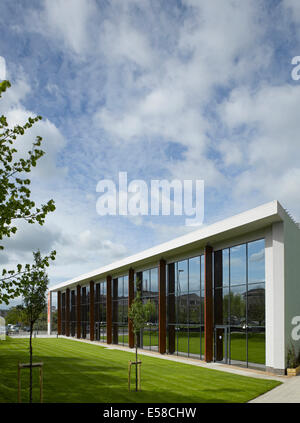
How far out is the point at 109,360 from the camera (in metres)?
29.5

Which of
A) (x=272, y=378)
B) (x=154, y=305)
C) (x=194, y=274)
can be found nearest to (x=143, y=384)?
(x=272, y=378)

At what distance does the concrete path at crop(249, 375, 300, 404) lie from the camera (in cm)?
1539

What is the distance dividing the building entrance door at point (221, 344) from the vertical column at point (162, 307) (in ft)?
24.1

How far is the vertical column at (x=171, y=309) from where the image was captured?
109ft

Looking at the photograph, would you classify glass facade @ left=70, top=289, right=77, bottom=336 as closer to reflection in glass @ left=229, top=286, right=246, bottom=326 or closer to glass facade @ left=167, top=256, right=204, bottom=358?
glass facade @ left=167, top=256, right=204, bottom=358

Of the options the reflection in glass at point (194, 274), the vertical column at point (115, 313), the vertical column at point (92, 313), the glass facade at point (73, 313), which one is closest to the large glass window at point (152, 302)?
the reflection in glass at point (194, 274)

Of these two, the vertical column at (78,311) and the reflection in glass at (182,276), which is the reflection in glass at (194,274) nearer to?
the reflection in glass at (182,276)

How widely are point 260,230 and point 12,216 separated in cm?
1689

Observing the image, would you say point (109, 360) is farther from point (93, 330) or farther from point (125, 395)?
point (93, 330)

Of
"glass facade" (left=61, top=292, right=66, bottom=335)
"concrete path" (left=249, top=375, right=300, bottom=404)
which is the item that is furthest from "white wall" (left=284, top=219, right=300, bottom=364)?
"glass facade" (left=61, top=292, right=66, bottom=335)

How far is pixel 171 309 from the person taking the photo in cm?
3388

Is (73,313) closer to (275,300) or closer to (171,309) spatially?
(171,309)

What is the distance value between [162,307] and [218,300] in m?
8.04
